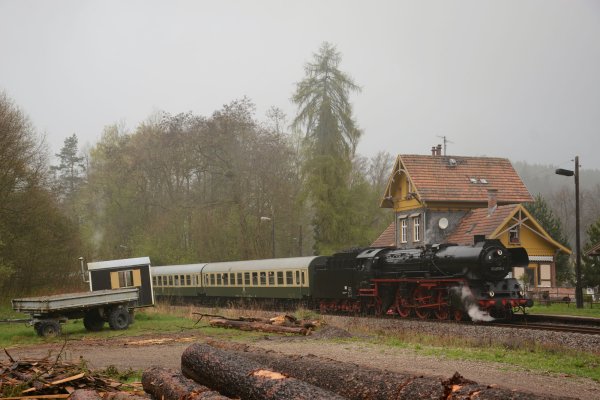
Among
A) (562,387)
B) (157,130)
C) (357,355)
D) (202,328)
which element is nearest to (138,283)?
(202,328)

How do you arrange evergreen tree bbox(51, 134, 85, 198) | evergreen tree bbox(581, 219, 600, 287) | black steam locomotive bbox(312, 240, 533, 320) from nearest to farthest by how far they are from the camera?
black steam locomotive bbox(312, 240, 533, 320) < evergreen tree bbox(581, 219, 600, 287) < evergreen tree bbox(51, 134, 85, 198)

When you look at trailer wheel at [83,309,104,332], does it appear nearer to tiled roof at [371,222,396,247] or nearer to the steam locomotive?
the steam locomotive

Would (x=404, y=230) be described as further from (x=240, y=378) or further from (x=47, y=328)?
(x=240, y=378)

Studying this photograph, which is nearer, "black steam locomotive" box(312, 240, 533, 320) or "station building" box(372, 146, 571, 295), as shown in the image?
"black steam locomotive" box(312, 240, 533, 320)

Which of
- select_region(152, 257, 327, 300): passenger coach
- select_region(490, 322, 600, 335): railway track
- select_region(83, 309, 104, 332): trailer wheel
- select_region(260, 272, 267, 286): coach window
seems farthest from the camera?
select_region(260, 272, 267, 286): coach window

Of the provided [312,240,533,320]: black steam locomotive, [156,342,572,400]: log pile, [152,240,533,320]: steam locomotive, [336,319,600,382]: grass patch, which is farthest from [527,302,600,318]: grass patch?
[156,342,572,400]: log pile

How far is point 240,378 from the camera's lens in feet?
28.4

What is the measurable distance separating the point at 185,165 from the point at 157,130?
177 inches

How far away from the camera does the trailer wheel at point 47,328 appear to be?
65.5 ft

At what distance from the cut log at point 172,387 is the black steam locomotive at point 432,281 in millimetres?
13754

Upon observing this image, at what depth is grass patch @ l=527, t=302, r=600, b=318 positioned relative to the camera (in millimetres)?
26094

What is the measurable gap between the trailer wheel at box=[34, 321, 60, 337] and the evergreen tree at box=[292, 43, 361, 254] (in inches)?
1102

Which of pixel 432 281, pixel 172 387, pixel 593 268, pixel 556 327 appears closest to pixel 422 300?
pixel 432 281

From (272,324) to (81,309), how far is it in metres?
6.05
